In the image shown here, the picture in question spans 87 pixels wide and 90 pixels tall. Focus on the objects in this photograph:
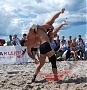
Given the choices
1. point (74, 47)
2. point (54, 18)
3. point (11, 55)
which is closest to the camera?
point (54, 18)

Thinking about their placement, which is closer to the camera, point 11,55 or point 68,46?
point 11,55

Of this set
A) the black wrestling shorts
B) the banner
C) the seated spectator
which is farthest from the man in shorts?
the seated spectator

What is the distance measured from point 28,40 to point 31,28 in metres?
0.39

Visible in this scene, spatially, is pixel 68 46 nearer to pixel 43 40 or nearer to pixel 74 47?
pixel 74 47

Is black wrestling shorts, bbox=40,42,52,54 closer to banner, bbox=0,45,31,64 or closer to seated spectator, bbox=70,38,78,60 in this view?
banner, bbox=0,45,31,64

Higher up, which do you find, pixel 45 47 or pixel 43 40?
pixel 43 40

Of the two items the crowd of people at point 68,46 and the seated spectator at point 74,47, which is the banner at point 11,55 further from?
the seated spectator at point 74,47

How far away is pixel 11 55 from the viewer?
13828 mm

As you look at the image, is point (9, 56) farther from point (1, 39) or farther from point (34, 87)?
point (34, 87)

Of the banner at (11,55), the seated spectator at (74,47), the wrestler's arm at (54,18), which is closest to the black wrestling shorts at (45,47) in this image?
the wrestler's arm at (54,18)

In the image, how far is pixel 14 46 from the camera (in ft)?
45.4

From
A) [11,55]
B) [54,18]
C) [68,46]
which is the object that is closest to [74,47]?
[68,46]

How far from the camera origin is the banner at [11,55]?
13672mm

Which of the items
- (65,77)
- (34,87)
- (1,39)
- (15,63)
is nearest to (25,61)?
(15,63)
